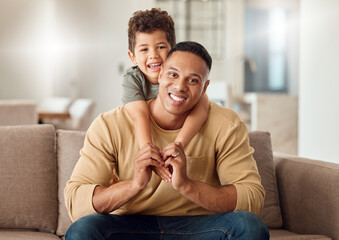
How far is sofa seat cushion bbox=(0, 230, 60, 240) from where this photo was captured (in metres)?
1.80

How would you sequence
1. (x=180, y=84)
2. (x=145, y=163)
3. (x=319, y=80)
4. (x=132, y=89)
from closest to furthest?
1. (x=145, y=163)
2. (x=180, y=84)
3. (x=132, y=89)
4. (x=319, y=80)

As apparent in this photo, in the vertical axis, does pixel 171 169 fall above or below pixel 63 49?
below

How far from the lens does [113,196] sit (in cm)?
152

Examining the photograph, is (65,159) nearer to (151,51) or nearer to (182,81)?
(151,51)

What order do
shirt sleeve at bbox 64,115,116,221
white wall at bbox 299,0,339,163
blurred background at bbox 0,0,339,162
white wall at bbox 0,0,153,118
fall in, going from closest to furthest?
shirt sleeve at bbox 64,115,116,221 < white wall at bbox 299,0,339,163 < blurred background at bbox 0,0,339,162 < white wall at bbox 0,0,153,118

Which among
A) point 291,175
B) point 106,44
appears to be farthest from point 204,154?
point 106,44

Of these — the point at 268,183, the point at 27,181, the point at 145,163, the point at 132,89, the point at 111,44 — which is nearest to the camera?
the point at 145,163

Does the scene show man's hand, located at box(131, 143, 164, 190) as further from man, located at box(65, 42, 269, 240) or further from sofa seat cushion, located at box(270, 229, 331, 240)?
sofa seat cushion, located at box(270, 229, 331, 240)

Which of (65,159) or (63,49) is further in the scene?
(63,49)

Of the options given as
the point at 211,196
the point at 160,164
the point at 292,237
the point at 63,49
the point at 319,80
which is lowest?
the point at 292,237

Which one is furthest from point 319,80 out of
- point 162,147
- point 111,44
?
point 111,44

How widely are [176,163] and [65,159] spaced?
699mm

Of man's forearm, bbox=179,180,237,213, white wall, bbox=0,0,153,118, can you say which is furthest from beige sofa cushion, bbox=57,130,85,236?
white wall, bbox=0,0,153,118

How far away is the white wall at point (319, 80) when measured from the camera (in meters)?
3.45
